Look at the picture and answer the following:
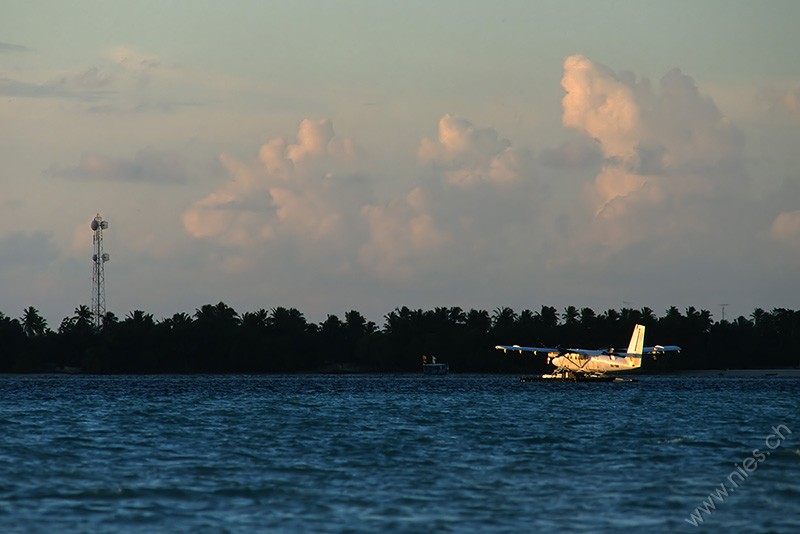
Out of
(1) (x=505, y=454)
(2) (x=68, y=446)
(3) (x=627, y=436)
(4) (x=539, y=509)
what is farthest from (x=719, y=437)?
(2) (x=68, y=446)

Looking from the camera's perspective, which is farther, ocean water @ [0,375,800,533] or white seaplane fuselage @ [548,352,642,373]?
white seaplane fuselage @ [548,352,642,373]

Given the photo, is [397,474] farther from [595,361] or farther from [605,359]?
[605,359]

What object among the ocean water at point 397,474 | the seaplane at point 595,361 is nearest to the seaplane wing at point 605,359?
the seaplane at point 595,361

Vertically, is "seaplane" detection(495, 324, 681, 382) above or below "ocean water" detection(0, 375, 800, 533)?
above

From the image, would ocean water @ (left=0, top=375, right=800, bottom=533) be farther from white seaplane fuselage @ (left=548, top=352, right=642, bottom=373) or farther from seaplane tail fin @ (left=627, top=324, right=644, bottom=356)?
white seaplane fuselage @ (left=548, top=352, right=642, bottom=373)

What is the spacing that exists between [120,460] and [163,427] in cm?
1912

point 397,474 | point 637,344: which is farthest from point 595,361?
point 397,474

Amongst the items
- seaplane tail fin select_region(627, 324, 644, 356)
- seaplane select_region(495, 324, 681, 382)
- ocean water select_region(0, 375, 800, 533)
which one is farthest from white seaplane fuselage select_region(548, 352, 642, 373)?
ocean water select_region(0, 375, 800, 533)

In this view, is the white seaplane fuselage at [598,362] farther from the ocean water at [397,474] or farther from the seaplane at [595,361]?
the ocean water at [397,474]

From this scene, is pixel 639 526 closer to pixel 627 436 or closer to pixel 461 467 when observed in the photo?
pixel 461 467

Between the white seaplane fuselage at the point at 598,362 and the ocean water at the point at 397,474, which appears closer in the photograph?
the ocean water at the point at 397,474

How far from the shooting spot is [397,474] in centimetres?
4334

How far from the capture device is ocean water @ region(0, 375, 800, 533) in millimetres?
32938

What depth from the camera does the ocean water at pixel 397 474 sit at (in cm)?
3294
